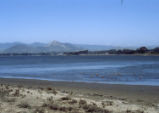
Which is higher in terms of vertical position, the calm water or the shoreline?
the shoreline

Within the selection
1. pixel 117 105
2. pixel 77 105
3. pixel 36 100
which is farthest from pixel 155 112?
pixel 36 100

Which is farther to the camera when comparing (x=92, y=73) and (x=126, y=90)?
(x=92, y=73)

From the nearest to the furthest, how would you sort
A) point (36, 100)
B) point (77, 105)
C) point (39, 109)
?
point (39, 109), point (77, 105), point (36, 100)

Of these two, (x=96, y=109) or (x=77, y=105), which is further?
(x=77, y=105)

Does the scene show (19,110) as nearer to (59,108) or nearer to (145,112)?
(59,108)

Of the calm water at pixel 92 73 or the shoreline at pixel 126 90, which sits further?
the calm water at pixel 92 73

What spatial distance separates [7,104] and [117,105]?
5.61 meters

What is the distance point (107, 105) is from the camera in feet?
39.9

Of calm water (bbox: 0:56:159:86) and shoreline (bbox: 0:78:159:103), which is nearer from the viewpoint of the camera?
shoreline (bbox: 0:78:159:103)

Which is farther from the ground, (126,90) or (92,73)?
(126,90)

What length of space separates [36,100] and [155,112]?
6281 millimetres

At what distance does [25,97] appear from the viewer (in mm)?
14016

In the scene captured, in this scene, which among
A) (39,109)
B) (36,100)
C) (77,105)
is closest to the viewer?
(39,109)

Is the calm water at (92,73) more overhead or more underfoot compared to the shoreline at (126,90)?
more underfoot
